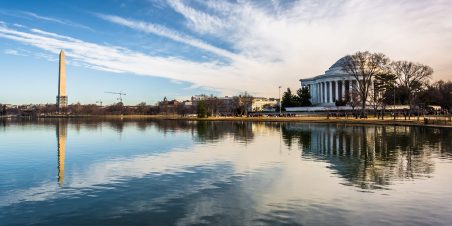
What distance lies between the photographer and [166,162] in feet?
80.9

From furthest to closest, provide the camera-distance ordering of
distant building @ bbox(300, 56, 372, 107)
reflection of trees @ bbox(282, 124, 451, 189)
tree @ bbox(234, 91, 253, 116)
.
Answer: tree @ bbox(234, 91, 253, 116), distant building @ bbox(300, 56, 372, 107), reflection of trees @ bbox(282, 124, 451, 189)

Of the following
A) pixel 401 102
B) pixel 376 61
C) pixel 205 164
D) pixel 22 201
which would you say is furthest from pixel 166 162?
pixel 401 102

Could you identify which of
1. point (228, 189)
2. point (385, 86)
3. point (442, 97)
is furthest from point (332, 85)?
point (228, 189)

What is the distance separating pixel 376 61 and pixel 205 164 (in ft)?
223

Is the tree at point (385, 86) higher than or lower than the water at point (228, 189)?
higher

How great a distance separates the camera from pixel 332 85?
128 m

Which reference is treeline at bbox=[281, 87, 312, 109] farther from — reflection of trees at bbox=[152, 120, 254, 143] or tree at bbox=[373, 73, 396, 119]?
reflection of trees at bbox=[152, 120, 254, 143]

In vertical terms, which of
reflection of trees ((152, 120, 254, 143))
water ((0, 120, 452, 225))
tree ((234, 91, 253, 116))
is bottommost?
water ((0, 120, 452, 225))

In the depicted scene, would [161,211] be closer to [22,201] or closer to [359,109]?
[22,201]

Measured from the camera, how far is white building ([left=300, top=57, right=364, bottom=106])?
399ft

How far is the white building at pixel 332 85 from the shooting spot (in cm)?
12150

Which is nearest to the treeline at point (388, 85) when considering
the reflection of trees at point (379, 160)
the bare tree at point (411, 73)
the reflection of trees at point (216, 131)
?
the bare tree at point (411, 73)

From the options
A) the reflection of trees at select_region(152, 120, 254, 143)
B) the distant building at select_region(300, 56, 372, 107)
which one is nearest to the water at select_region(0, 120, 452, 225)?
the reflection of trees at select_region(152, 120, 254, 143)

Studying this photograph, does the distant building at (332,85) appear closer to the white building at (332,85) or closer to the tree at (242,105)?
the white building at (332,85)
